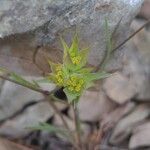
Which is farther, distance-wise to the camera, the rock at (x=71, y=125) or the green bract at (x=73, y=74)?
the rock at (x=71, y=125)

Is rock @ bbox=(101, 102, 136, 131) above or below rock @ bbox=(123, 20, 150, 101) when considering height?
below

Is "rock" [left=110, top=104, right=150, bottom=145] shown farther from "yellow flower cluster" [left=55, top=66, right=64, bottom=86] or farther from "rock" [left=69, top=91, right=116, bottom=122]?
"yellow flower cluster" [left=55, top=66, right=64, bottom=86]

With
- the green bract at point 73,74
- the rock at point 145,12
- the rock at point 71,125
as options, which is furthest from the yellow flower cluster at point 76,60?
the rock at point 145,12

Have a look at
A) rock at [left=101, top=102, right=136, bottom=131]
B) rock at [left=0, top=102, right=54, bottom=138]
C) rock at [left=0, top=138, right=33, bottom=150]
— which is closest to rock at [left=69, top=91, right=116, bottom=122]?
rock at [left=101, top=102, right=136, bottom=131]

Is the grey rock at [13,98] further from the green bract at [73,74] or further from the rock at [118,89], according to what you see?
the green bract at [73,74]

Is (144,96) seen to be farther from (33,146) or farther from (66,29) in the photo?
(66,29)

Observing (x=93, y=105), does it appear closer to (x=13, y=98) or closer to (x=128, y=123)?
(x=128, y=123)
